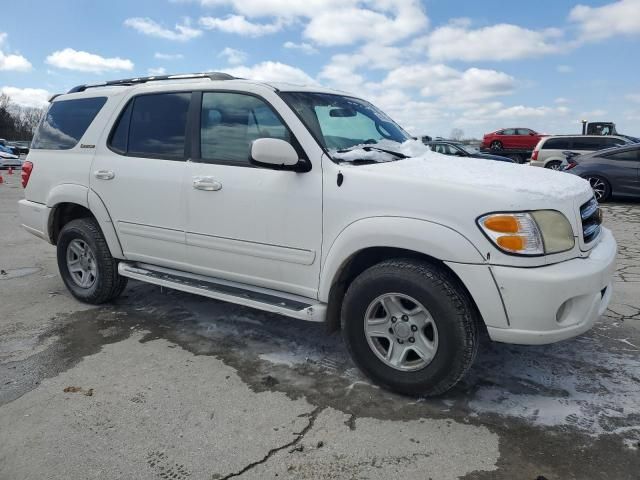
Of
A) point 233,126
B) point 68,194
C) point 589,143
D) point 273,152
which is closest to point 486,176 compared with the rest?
point 273,152

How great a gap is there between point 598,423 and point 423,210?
57.7 inches

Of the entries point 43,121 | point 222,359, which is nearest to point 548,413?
point 222,359

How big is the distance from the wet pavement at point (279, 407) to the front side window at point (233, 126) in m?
1.41

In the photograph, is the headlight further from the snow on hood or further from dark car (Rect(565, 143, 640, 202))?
dark car (Rect(565, 143, 640, 202))

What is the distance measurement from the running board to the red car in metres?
28.0

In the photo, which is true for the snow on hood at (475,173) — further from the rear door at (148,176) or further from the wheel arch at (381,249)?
the rear door at (148,176)

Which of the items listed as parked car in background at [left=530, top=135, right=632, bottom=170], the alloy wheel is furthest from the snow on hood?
parked car in background at [left=530, top=135, right=632, bottom=170]

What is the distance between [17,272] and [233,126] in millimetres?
3925

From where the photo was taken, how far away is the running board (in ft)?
10.6

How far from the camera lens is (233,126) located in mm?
3623

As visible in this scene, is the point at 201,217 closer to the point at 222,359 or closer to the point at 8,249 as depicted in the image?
the point at 222,359

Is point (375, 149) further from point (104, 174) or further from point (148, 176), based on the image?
point (104, 174)

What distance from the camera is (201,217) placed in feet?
12.0

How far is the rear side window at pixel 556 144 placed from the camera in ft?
56.3
